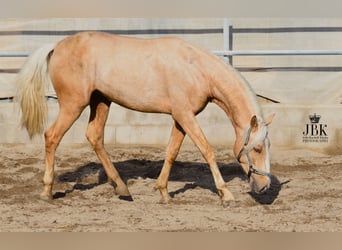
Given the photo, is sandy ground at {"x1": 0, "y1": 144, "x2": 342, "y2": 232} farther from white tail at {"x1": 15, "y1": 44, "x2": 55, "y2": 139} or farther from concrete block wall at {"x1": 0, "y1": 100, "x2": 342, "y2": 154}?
white tail at {"x1": 15, "y1": 44, "x2": 55, "y2": 139}

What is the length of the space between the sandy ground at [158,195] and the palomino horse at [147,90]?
0.30 m

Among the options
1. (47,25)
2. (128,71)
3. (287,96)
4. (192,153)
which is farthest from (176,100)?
(47,25)

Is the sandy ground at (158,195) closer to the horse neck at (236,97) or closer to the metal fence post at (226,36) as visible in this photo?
Result: the horse neck at (236,97)

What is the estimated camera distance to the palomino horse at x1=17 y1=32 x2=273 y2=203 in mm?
5863

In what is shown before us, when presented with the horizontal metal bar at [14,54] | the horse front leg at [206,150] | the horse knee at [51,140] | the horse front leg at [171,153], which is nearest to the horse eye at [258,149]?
the horse front leg at [206,150]

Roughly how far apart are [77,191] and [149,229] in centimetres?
186

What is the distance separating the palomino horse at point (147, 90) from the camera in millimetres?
5863

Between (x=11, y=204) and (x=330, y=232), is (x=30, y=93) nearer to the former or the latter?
(x=11, y=204)

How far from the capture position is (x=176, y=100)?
6000mm

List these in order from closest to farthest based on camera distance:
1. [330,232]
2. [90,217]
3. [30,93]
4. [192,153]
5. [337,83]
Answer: [330,232] → [90,217] → [30,93] → [192,153] → [337,83]

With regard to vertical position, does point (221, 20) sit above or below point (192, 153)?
above

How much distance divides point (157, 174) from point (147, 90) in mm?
Answer: 1717

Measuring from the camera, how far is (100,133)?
262 inches

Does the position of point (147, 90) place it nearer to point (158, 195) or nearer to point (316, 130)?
point (158, 195)
